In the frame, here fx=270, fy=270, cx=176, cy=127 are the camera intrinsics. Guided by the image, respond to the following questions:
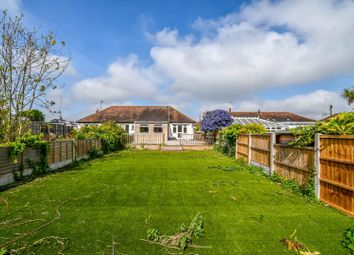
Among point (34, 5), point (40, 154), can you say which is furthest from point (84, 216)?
point (34, 5)

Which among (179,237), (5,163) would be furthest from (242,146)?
(179,237)

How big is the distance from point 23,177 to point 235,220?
8.29m

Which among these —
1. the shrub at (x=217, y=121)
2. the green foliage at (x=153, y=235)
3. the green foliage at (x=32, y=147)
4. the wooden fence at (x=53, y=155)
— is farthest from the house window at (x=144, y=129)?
the green foliage at (x=153, y=235)

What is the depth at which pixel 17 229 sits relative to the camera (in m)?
4.88

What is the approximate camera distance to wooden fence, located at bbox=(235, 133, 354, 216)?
5884 millimetres

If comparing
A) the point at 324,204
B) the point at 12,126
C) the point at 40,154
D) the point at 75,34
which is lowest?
the point at 324,204

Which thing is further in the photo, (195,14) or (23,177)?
(195,14)

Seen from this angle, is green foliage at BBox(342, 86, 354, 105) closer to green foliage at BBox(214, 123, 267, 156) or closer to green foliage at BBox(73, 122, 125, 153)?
green foliage at BBox(214, 123, 267, 156)

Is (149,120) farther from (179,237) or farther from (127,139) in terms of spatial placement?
(179,237)

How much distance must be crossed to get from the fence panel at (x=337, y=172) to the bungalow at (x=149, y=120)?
27427 millimetres

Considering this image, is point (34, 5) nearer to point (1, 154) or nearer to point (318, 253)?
point (1, 154)

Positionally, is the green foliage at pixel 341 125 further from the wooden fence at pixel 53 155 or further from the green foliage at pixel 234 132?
the green foliage at pixel 234 132

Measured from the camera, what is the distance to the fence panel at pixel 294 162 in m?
7.80

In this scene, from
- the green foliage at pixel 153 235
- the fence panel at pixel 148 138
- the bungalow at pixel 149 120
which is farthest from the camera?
the bungalow at pixel 149 120
